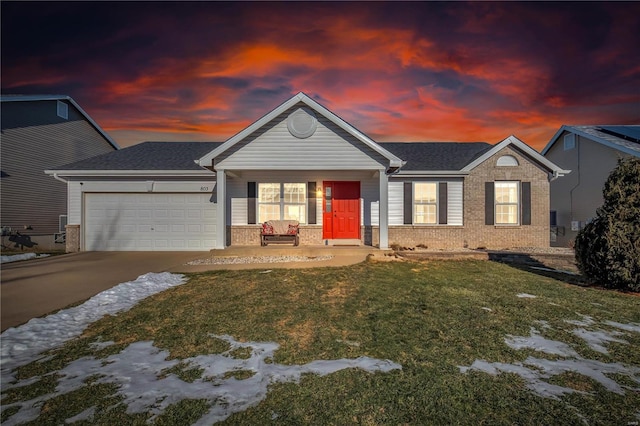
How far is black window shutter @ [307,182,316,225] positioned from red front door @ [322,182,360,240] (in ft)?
1.79

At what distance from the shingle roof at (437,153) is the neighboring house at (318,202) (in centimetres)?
13

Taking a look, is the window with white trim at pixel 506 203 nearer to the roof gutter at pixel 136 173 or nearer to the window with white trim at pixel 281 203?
the window with white trim at pixel 281 203

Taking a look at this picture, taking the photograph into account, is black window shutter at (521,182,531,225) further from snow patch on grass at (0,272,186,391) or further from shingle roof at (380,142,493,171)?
snow patch on grass at (0,272,186,391)

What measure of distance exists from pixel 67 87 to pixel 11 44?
173 inches

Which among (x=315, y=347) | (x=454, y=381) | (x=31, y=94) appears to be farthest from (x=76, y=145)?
(x=454, y=381)

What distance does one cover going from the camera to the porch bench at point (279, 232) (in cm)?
1206

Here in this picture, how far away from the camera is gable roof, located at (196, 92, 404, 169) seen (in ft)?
35.1

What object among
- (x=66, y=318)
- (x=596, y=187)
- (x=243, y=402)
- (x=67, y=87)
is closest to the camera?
(x=243, y=402)

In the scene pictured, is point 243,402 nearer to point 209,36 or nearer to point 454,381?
point 454,381

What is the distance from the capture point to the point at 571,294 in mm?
6344

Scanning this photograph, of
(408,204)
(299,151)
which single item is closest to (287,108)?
(299,151)

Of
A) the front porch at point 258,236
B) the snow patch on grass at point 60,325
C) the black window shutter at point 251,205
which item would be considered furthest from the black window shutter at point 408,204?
the snow patch on grass at point 60,325

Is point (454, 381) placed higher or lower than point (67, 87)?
lower

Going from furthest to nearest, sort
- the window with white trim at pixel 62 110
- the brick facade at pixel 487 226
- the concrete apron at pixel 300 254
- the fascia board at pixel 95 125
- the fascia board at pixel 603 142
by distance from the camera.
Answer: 1. the fascia board at pixel 95 125
2. the window with white trim at pixel 62 110
3. the fascia board at pixel 603 142
4. the brick facade at pixel 487 226
5. the concrete apron at pixel 300 254
